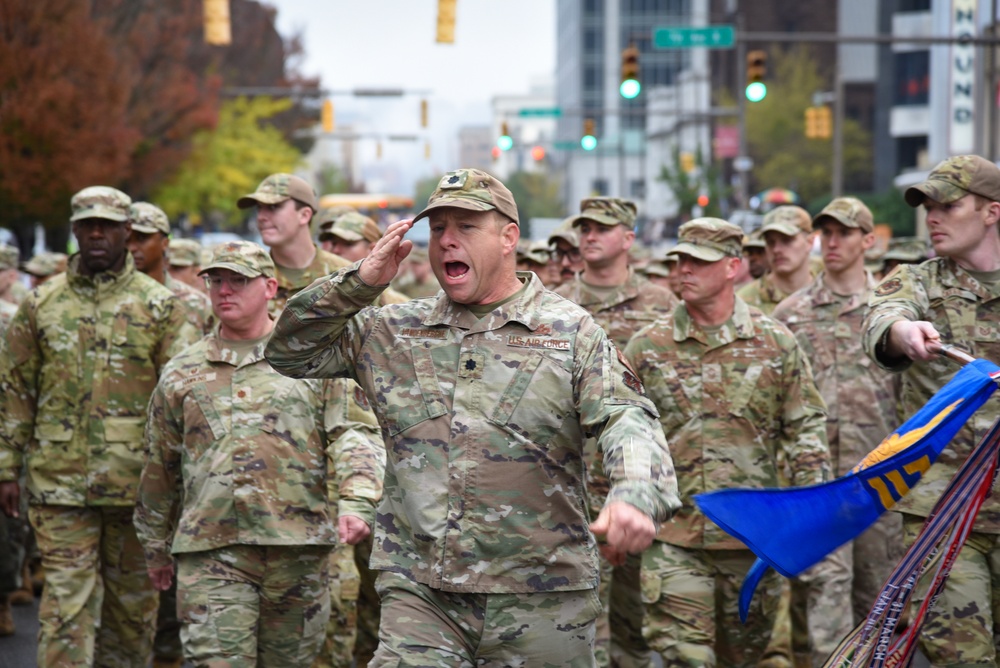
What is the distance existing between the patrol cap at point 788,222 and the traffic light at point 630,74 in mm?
14798

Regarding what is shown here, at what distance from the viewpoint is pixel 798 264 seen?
11227mm

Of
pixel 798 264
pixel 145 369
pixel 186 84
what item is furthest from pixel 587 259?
pixel 186 84

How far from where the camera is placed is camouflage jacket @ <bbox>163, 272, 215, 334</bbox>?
9016mm

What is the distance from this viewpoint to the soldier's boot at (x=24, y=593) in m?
11.7

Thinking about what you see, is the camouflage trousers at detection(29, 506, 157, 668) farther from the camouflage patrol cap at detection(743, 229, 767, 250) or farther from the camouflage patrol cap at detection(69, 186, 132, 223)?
the camouflage patrol cap at detection(743, 229, 767, 250)

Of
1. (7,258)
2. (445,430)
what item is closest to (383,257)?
(445,430)

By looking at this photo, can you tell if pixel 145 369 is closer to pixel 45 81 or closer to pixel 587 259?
pixel 587 259

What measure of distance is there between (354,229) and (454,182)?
5.65 meters

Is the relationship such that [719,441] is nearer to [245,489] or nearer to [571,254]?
[245,489]

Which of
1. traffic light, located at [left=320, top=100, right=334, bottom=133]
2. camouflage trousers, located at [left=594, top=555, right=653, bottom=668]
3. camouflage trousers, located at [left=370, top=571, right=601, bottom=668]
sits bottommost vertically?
camouflage trousers, located at [left=594, top=555, right=653, bottom=668]

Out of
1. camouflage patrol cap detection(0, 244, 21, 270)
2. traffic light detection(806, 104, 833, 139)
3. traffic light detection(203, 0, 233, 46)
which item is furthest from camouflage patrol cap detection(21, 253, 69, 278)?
traffic light detection(806, 104, 833, 139)

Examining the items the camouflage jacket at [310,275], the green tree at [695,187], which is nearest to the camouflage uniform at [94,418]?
the camouflage jacket at [310,275]

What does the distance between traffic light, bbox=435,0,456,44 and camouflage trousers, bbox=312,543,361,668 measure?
1703cm

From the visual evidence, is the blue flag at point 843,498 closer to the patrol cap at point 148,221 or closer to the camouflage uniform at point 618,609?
the camouflage uniform at point 618,609
